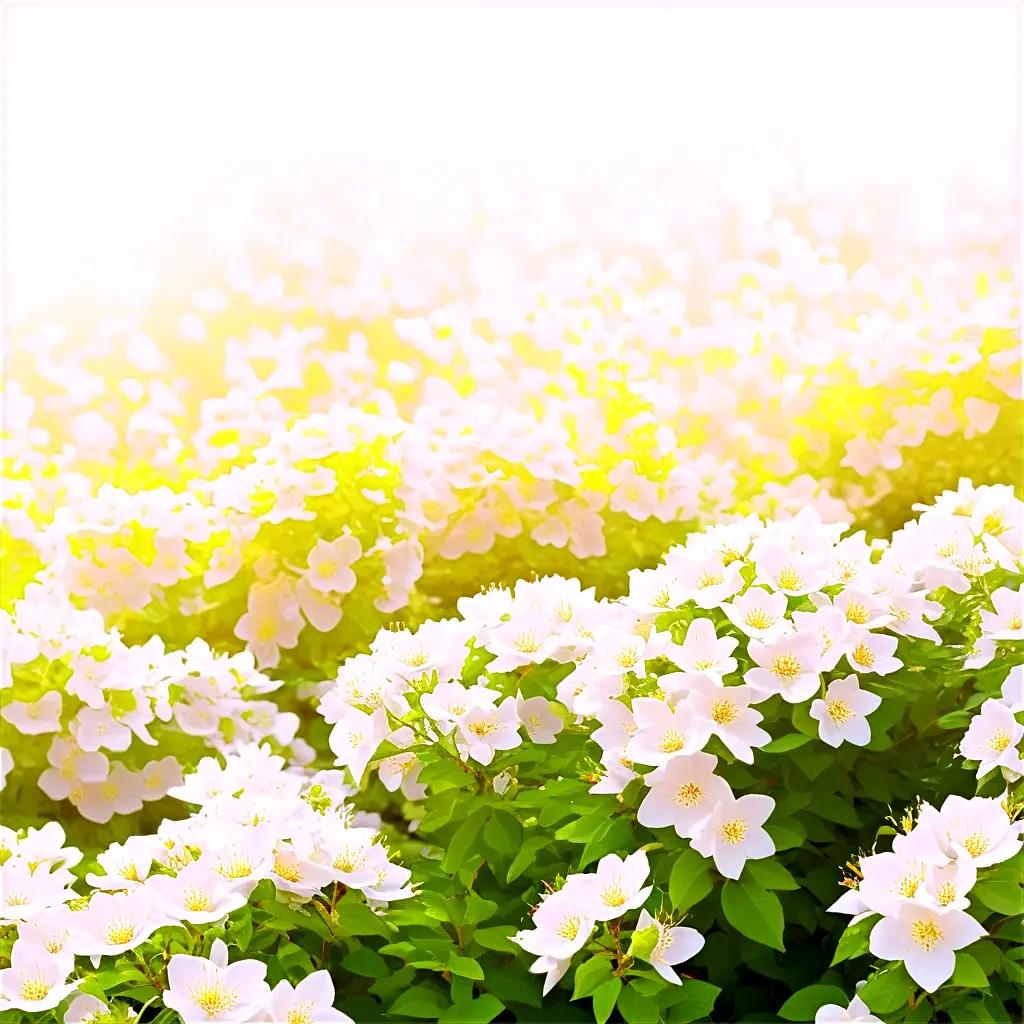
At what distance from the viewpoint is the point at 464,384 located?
4.40 m

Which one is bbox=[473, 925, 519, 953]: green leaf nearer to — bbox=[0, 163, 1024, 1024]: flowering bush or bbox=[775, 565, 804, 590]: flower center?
bbox=[0, 163, 1024, 1024]: flowering bush

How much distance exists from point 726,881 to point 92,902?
86 centimetres

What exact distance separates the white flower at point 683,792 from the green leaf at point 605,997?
0.76ft

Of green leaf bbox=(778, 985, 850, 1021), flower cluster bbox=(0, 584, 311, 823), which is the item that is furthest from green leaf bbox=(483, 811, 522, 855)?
flower cluster bbox=(0, 584, 311, 823)

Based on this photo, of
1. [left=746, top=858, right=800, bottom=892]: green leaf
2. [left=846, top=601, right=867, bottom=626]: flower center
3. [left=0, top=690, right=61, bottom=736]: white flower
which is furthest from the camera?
[left=0, top=690, right=61, bottom=736]: white flower

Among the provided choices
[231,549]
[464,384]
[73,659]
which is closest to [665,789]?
[73,659]

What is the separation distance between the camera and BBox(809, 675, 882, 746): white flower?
1.83 m

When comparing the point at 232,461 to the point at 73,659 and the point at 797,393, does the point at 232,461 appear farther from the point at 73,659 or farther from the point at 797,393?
the point at 797,393

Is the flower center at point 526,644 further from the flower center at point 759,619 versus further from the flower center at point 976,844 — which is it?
the flower center at point 976,844

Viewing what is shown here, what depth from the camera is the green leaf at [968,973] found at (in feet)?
4.95

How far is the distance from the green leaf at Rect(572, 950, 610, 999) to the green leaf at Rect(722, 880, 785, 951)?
189 millimetres

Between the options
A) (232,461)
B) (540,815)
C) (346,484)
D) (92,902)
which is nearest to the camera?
(92,902)

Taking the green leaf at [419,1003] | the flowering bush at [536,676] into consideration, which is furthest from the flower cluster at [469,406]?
the green leaf at [419,1003]

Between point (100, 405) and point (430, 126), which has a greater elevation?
point (430, 126)
